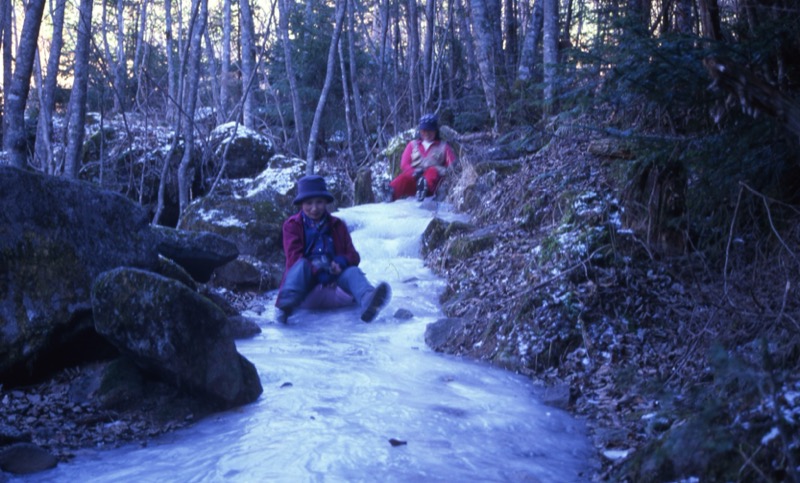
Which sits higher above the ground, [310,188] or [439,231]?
[310,188]

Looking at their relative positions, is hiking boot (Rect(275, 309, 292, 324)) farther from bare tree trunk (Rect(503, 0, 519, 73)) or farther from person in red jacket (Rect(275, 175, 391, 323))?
bare tree trunk (Rect(503, 0, 519, 73))

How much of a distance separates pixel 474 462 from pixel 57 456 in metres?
2.23

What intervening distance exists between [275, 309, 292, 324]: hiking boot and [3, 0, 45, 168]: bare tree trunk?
2919mm

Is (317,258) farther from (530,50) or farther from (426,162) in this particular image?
(530,50)

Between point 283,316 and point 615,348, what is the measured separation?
3816 mm

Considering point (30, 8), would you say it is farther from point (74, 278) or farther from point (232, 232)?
point (232, 232)

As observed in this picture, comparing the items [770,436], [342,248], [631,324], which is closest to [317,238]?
[342,248]

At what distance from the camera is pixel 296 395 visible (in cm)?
536

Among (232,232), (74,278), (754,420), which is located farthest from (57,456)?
(232,232)

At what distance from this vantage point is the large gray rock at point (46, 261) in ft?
16.4

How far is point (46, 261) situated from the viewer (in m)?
5.32

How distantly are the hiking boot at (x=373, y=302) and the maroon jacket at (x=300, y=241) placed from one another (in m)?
0.60

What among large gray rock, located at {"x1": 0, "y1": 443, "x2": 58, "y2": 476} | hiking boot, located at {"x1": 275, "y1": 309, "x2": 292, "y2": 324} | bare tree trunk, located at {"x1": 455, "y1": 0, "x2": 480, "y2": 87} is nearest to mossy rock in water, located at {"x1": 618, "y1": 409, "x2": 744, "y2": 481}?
large gray rock, located at {"x1": 0, "y1": 443, "x2": 58, "y2": 476}

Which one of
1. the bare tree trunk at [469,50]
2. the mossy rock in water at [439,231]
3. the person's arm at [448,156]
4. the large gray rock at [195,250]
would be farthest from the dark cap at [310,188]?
the bare tree trunk at [469,50]
